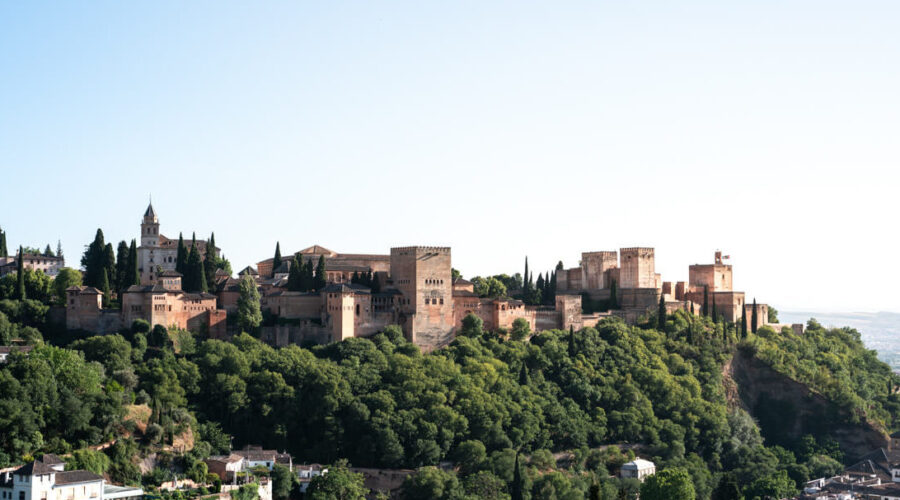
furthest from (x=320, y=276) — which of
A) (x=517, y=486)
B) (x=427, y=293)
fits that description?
(x=517, y=486)

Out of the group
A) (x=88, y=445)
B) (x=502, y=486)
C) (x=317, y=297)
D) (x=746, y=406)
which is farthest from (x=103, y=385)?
(x=746, y=406)

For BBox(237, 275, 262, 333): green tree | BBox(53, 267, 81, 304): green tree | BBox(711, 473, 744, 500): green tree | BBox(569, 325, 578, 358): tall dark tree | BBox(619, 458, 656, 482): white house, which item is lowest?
BBox(711, 473, 744, 500): green tree

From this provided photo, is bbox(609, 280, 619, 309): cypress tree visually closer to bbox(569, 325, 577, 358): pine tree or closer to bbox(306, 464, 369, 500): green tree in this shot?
bbox(569, 325, 577, 358): pine tree

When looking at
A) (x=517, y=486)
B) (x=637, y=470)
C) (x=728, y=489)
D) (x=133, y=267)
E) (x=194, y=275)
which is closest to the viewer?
(x=517, y=486)

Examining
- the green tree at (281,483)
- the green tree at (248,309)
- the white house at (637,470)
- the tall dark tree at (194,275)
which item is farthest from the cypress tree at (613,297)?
the green tree at (281,483)

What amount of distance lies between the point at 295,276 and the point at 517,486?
20.1 m

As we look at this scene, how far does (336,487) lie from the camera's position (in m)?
56.9

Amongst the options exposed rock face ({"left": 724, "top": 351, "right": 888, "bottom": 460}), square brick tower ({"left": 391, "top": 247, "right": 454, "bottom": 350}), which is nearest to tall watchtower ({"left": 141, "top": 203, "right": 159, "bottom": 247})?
square brick tower ({"left": 391, "top": 247, "right": 454, "bottom": 350})

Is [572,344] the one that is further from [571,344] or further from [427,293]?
[427,293]

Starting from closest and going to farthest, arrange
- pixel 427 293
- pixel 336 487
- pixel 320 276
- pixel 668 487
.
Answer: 1. pixel 336 487
2. pixel 668 487
3. pixel 427 293
4. pixel 320 276

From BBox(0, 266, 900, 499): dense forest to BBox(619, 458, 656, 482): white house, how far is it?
1070mm

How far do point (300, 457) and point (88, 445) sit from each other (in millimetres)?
10806

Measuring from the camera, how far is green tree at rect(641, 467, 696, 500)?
63.0m

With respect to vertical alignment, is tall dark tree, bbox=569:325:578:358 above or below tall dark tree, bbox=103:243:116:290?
below
